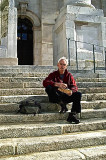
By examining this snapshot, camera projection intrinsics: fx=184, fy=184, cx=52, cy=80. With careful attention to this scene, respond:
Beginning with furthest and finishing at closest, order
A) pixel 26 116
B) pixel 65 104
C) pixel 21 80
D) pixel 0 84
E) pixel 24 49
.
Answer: pixel 24 49
pixel 21 80
pixel 0 84
pixel 65 104
pixel 26 116

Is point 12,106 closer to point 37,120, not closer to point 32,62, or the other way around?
point 37,120

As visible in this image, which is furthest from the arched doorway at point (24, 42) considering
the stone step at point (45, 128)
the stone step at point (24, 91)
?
the stone step at point (45, 128)

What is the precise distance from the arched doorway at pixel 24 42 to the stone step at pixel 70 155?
1148 centimetres

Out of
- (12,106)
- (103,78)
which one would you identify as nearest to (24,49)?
(103,78)

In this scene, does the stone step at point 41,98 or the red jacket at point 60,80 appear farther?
the stone step at point 41,98

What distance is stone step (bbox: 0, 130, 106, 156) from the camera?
2415 mm

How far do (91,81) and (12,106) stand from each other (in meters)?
2.85

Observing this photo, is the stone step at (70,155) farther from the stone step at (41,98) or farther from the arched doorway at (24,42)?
the arched doorway at (24,42)

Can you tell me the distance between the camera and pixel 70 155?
7.73 ft

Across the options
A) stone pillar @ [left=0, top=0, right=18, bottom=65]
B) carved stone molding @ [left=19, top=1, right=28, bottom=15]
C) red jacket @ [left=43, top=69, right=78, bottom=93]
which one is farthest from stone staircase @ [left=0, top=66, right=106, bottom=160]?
carved stone molding @ [left=19, top=1, right=28, bottom=15]

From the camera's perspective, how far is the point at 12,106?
144 inches

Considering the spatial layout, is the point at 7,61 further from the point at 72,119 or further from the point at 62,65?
the point at 72,119

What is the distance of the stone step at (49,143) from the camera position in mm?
2415

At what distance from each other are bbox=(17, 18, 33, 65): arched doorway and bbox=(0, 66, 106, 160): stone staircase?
349 inches
